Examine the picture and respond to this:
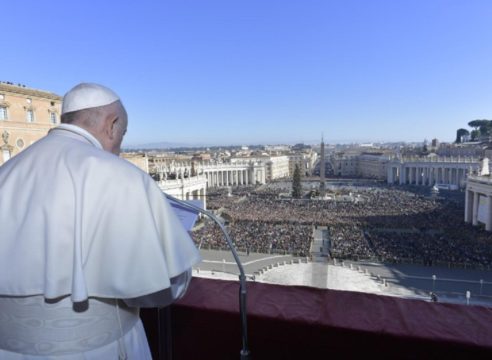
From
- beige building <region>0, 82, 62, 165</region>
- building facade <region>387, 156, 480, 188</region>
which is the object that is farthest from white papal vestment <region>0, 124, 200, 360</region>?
building facade <region>387, 156, 480, 188</region>

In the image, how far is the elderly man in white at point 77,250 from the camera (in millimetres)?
1017

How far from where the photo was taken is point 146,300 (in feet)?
3.69

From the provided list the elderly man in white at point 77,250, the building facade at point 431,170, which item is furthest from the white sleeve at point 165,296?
the building facade at point 431,170

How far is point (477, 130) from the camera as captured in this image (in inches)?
3772

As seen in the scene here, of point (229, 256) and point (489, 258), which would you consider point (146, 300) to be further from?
point (489, 258)

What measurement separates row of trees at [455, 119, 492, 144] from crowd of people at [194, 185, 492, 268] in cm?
6676

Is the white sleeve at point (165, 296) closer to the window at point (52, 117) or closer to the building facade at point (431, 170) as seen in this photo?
the window at point (52, 117)

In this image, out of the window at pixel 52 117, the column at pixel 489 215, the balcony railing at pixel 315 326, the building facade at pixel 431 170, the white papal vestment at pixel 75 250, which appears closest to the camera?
the white papal vestment at pixel 75 250

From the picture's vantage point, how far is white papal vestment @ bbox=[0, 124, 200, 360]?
1.01 metres

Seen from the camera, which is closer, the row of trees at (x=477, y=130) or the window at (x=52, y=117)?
the window at (x=52, y=117)

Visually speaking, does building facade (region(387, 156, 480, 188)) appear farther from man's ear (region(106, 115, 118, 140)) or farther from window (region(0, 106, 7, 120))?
man's ear (region(106, 115, 118, 140))

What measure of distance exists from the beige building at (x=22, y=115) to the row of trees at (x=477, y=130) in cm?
9823

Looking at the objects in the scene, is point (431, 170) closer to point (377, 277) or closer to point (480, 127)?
point (480, 127)

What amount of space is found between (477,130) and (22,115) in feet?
343
